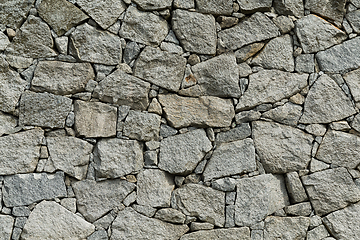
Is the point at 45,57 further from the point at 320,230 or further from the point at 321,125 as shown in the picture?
the point at 320,230

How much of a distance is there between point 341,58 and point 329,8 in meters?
0.48

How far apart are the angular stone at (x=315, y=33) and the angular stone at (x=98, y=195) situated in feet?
6.57

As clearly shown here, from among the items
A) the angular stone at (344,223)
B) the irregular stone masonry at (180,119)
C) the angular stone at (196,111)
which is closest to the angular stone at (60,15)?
the irregular stone masonry at (180,119)

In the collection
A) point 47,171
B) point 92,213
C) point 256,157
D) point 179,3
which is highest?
point 179,3

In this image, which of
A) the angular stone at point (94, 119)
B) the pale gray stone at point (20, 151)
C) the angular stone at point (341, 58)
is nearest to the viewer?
the pale gray stone at point (20, 151)

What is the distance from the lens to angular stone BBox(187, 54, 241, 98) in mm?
2963

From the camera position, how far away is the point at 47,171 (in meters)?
2.68

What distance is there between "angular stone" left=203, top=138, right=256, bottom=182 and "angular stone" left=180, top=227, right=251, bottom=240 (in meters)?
0.44

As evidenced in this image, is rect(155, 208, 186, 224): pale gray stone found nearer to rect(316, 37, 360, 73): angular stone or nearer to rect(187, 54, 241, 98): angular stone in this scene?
rect(187, 54, 241, 98): angular stone

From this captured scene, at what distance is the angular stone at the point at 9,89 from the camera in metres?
2.61

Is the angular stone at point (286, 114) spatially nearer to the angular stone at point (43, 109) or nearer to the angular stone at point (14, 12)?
the angular stone at point (43, 109)

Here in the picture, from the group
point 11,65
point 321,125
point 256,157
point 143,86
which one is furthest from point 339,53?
point 11,65

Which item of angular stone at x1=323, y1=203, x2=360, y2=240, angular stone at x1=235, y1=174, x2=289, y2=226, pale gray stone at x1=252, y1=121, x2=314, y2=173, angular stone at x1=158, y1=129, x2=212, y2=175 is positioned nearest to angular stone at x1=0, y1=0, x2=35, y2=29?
angular stone at x1=158, y1=129, x2=212, y2=175

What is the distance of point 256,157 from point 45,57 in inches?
75.2
